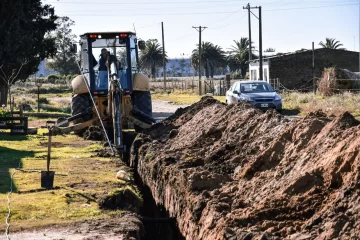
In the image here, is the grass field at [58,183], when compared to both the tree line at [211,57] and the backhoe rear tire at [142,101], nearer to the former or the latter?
the backhoe rear tire at [142,101]

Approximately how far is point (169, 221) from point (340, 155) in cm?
357

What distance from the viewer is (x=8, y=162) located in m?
16.2

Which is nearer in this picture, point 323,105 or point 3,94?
point 323,105

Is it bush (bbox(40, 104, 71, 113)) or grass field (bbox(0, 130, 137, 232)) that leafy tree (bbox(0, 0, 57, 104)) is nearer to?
bush (bbox(40, 104, 71, 113))

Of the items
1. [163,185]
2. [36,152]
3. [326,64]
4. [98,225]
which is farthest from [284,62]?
[98,225]

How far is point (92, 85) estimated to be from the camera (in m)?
20.5

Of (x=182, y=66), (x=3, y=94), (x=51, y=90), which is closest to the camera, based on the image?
(x=3, y=94)

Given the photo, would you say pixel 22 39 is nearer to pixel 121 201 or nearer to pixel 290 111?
pixel 290 111

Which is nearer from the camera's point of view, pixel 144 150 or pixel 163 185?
pixel 163 185

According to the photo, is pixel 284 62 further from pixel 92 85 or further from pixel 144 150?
pixel 144 150

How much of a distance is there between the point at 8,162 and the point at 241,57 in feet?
274

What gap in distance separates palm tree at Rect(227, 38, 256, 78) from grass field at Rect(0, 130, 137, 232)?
250ft

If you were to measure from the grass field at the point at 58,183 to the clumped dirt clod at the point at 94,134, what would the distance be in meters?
1.19

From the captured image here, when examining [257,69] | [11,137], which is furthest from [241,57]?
[11,137]
